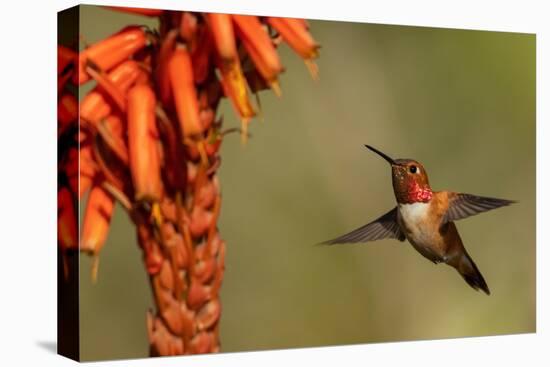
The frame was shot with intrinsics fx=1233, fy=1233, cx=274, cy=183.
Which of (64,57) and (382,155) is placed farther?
(382,155)

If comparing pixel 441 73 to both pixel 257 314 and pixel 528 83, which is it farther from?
pixel 257 314

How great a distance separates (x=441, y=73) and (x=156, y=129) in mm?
2475

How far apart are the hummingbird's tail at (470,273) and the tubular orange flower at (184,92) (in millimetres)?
2727

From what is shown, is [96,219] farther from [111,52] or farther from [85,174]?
[111,52]

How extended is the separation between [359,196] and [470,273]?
1.15m

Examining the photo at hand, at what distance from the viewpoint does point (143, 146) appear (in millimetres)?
6965

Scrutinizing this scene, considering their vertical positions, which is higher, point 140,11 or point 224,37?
point 140,11

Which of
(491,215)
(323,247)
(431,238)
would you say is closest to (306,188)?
(323,247)

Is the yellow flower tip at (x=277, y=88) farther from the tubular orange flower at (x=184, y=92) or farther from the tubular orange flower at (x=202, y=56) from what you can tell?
the tubular orange flower at (x=184, y=92)

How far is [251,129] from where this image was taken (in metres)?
7.80

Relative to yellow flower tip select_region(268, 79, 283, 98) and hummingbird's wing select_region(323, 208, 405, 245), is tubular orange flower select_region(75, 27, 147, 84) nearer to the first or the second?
yellow flower tip select_region(268, 79, 283, 98)

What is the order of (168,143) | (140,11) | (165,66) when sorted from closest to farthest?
(165,66) < (168,143) < (140,11)

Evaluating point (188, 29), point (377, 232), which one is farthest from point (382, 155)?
point (188, 29)

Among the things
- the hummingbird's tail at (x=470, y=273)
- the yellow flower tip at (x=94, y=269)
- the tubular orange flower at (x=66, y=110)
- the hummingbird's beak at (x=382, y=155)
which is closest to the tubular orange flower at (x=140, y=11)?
the tubular orange flower at (x=66, y=110)
